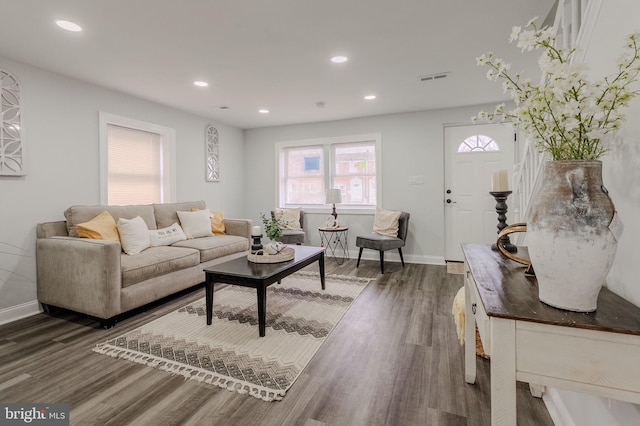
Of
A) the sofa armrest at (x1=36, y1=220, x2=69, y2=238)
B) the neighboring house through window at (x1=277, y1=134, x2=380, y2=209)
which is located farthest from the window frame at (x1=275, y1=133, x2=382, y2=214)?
the sofa armrest at (x1=36, y1=220, x2=69, y2=238)

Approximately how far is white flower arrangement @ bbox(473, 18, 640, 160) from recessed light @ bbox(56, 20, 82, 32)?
115 inches

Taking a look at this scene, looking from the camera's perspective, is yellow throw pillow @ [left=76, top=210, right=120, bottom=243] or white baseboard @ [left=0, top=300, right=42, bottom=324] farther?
yellow throw pillow @ [left=76, top=210, right=120, bottom=243]

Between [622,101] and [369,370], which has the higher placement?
[622,101]

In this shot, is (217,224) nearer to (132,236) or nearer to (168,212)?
(168,212)

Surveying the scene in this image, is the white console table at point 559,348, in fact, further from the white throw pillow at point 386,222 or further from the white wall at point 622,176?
the white throw pillow at point 386,222

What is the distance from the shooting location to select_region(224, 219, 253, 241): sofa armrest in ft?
15.0

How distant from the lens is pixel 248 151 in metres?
6.19

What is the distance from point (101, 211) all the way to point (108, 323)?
1.32m

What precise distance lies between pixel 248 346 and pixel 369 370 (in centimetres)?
88

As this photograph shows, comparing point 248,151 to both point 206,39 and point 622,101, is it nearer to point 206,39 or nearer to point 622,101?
point 206,39

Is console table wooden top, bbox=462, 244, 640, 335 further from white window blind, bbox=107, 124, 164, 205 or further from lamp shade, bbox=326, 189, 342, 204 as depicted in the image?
white window blind, bbox=107, 124, 164, 205

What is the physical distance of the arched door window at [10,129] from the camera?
282 centimetres

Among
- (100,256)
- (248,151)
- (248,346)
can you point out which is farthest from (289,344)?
(248,151)

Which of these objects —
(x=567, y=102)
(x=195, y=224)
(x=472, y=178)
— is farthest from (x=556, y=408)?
(x=195, y=224)
